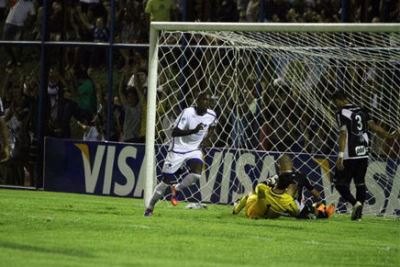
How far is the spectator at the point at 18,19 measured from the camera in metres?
28.7

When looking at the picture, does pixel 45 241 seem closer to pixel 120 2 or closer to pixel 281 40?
pixel 281 40

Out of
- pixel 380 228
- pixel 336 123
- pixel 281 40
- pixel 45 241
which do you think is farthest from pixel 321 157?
pixel 45 241

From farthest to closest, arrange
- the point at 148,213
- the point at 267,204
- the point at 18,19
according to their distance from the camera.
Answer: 1. the point at 18,19
2. the point at 267,204
3. the point at 148,213

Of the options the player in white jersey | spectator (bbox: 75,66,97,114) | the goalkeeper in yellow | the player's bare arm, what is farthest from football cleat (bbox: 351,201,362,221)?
spectator (bbox: 75,66,97,114)

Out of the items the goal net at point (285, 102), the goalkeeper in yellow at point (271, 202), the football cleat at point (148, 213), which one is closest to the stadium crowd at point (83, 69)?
the goal net at point (285, 102)

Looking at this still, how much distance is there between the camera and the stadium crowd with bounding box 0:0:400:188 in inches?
1023

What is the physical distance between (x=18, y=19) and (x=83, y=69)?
2124mm

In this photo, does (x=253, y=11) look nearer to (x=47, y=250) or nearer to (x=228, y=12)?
(x=228, y=12)

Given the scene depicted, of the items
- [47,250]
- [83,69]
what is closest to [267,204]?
[47,250]

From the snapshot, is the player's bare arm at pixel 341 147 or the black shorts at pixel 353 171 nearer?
the player's bare arm at pixel 341 147

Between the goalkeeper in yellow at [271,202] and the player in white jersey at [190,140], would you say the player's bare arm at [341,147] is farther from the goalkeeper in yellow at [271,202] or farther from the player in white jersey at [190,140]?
the player in white jersey at [190,140]

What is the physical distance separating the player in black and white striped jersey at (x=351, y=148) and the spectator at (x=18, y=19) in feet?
31.3

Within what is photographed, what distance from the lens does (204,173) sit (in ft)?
79.9

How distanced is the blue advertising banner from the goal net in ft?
0.06
